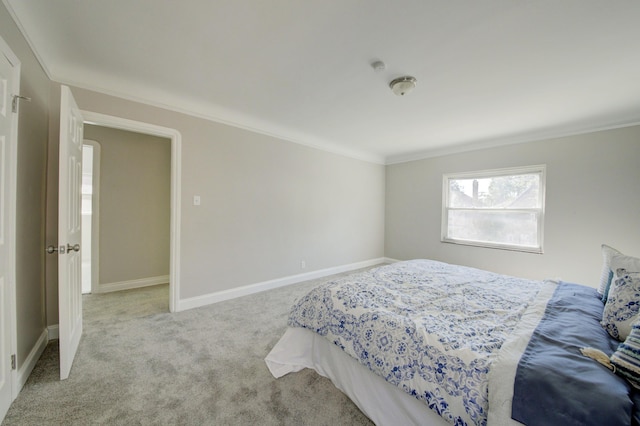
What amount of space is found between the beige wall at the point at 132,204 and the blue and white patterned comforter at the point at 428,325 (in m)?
3.15

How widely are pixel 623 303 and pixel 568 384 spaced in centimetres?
73

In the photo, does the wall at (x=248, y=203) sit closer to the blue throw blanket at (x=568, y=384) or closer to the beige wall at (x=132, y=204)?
the beige wall at (x=132, y=204)

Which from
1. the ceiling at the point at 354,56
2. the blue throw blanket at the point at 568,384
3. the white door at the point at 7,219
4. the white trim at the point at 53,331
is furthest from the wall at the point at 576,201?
the white trim at the point at 53,331

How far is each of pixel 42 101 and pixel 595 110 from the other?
5.49m

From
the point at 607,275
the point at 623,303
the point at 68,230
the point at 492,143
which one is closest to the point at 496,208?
the point at 492,143

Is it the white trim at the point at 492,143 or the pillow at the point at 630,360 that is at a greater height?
the white trim at the point at 492,143

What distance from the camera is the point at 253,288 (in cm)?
340

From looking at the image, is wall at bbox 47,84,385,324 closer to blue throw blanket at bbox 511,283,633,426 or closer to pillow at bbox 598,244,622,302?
blue throw blanket at bbox 511,283,633,426

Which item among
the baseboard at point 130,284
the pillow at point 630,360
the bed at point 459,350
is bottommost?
the baseboard at point 130,284

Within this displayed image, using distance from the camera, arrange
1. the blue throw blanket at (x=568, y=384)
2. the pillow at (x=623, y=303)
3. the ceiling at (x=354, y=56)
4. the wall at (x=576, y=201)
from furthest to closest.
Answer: the wall at (x=576, y=201), the ceiling at (x=354, y=56), the pillow at (x=623, y=303), the blue throw blanket at (x=568, y=384)

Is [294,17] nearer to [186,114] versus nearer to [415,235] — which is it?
[186,114]

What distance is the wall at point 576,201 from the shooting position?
2.91m

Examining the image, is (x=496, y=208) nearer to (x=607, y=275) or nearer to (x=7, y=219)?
(x=607, y=275)

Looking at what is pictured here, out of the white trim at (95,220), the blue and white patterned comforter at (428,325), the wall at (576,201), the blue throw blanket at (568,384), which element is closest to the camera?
the blue throw blanket at (568,384)
